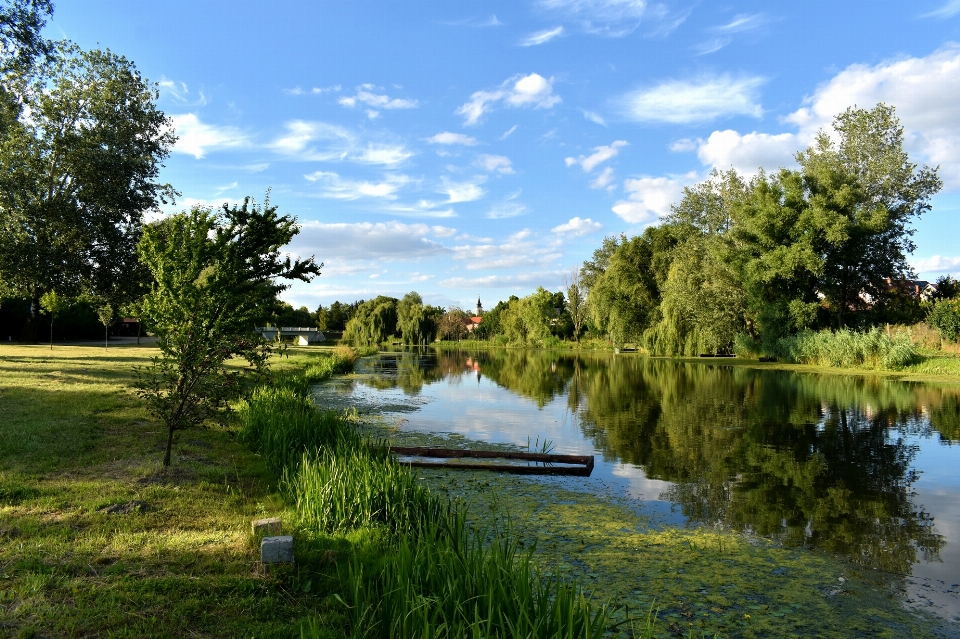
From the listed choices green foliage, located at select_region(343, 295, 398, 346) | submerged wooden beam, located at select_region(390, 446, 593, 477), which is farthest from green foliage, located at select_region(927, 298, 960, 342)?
green foliage, located at select_region(343, 295, 398, 346)

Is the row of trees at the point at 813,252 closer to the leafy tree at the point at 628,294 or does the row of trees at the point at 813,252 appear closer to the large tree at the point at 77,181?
the leafy tree at the point at 628,294

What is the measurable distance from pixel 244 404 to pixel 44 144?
1441 cm

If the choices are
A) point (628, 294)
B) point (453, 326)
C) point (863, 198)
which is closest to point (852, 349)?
point (863, 198)

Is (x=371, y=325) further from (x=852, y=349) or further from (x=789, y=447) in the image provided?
(x=789, y=447)

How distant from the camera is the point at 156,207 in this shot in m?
21.9

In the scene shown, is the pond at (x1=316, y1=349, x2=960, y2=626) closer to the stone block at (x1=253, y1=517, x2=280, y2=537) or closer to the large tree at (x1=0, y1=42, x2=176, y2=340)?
the stone block at (x1=253, y1=517, x2=280, y2=537)

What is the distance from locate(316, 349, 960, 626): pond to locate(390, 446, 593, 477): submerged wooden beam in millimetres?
452

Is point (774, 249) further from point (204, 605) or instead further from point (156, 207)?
point (204, 605)

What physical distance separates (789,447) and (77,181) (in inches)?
936

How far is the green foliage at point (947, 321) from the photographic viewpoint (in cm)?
2706

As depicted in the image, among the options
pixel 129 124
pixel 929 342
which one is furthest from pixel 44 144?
pixel 929 342

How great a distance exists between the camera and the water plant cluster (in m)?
3.15

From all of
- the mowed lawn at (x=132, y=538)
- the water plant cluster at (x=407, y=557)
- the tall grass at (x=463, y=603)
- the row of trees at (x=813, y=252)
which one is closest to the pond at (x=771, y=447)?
the water plant cluster at (x=407, y=557)

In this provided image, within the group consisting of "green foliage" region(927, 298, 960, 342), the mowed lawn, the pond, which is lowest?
the pond
